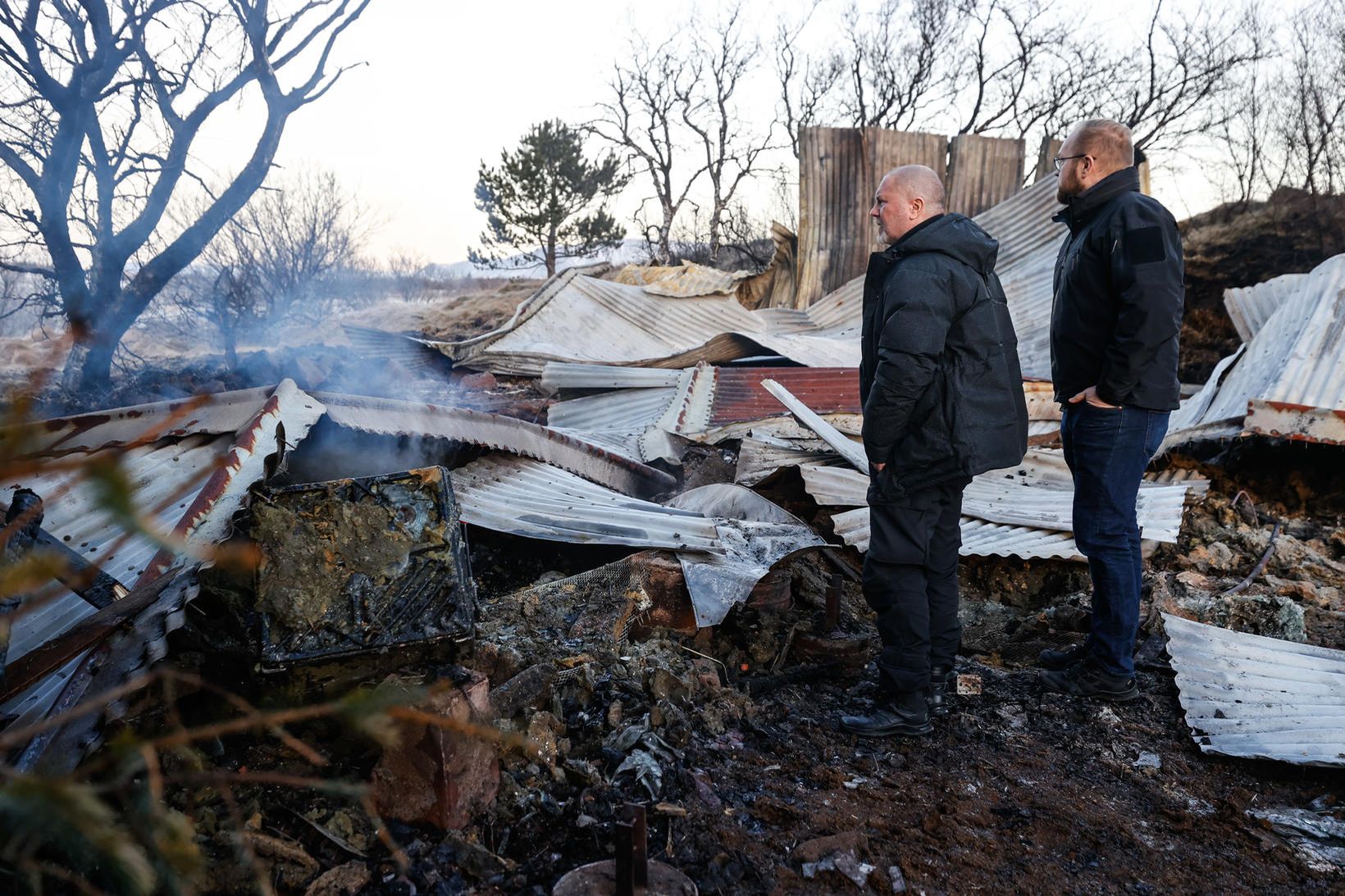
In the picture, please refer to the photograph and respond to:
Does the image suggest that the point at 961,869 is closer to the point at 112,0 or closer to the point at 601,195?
the point at 112,0

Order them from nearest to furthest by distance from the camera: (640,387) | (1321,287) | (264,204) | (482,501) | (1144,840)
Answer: (1144,840) < (482,501) < (1321,287) < (640,387) < (264,204)

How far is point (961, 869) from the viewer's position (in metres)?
2.13

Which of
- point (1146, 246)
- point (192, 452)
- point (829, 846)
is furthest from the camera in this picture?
point (192, 452)

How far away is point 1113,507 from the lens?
9.68ft

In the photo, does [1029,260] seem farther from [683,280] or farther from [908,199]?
[908,199]

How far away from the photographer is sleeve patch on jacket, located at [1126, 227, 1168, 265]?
2779 millimetres

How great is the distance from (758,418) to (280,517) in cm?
442

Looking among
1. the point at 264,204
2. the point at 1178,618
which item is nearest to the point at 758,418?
the point at 1178,618

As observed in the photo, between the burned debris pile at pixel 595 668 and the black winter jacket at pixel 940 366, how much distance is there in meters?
A: 0.95

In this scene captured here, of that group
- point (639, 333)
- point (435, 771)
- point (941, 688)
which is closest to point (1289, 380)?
point (941, 688)

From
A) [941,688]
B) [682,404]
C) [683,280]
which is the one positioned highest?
[683,280]

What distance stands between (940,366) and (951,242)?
1.28 feet

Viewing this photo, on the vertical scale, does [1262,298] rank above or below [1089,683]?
above

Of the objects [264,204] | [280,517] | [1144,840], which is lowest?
[1144,840]
